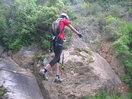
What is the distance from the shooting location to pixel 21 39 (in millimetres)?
9898

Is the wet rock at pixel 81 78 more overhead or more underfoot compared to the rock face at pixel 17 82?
more underfoot

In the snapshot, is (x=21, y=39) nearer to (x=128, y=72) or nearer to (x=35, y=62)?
(x=35, y=62)

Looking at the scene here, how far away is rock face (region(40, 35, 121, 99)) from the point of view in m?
8.62

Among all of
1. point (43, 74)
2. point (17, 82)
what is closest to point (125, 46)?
point (43, 74)

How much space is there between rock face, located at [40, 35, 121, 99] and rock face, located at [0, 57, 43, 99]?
0.49 metres

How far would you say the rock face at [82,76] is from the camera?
862 cm

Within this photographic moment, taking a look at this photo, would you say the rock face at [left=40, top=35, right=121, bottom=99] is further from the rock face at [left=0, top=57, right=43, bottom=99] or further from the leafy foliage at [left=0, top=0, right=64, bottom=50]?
the leafy foliage at [left=0, top=0, right=64, bottom=50]

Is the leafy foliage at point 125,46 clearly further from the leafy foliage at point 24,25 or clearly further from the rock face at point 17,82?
the rock face at point 17,82

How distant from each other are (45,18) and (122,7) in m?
5.04

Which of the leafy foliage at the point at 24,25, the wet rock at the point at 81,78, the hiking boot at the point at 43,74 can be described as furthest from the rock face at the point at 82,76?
the leafy foliage at the point at 24,25

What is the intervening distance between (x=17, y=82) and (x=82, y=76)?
87.3 inches

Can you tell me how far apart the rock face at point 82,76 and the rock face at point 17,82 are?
49 centimetres

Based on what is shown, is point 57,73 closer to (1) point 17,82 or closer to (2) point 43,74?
(2) point 43,74

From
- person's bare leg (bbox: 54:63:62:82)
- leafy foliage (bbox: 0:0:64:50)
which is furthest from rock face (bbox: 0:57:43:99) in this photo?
leafy foliage (bbox: 0:0:64:50)
